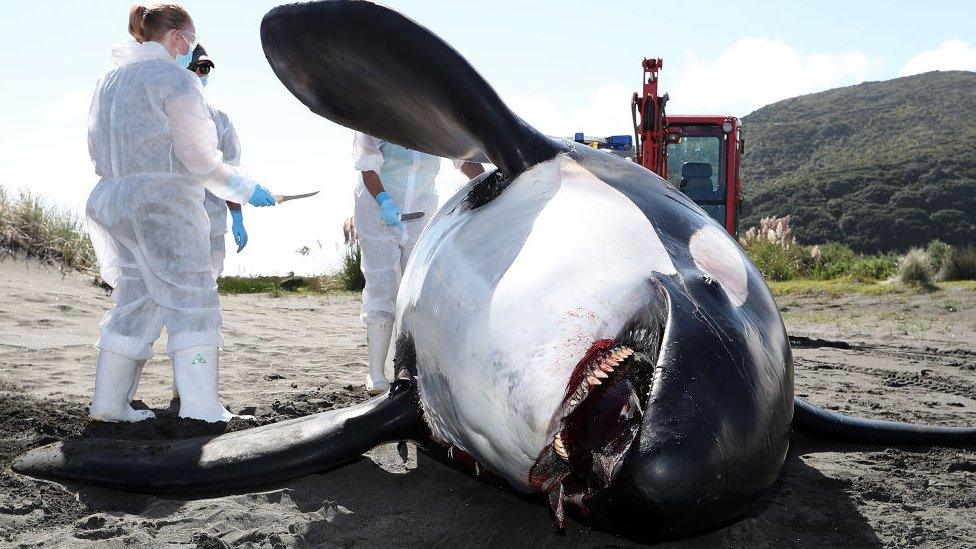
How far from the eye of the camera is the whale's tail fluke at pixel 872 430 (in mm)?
3729

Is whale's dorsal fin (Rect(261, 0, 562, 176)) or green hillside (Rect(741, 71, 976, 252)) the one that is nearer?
whale's dorsal fin (Rect(261, 0, 562, 176))

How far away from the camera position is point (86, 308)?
8.43 metres

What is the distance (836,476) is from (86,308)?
23.5 ft

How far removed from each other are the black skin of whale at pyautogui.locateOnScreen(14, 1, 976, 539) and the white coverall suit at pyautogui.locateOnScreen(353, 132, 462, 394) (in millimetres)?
1801

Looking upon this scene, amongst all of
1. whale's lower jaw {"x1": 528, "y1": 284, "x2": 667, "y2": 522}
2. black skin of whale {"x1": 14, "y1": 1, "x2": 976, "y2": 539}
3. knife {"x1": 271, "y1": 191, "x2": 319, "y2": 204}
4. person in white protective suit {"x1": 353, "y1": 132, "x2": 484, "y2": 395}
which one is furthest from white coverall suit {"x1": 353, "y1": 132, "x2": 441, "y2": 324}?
whale's lower jaw {"x1": 528, "y1": 284, "x2": 667, "y2": 522}

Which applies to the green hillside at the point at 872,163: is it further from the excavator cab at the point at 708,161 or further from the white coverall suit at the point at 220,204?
the white coverall suit at the point at 220,204

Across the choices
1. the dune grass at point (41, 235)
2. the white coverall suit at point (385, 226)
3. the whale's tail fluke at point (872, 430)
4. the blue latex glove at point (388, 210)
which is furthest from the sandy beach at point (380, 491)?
the dune grass at point (41, 235)

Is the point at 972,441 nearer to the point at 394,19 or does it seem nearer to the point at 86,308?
the point at 394,19

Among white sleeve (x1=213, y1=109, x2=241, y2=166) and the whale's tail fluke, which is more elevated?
white sleeve (x1=213, y1=109, x2=241, y2=166)

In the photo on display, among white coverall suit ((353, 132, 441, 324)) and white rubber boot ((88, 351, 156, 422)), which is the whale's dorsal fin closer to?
white rubber boot ((88, 351, 156, 422))

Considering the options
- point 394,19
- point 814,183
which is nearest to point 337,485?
point 394,19

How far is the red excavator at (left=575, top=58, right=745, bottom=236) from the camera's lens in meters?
12.2

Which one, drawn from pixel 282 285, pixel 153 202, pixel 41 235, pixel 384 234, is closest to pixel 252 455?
pixel 153 202

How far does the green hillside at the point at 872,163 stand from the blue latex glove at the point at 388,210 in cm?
3758
